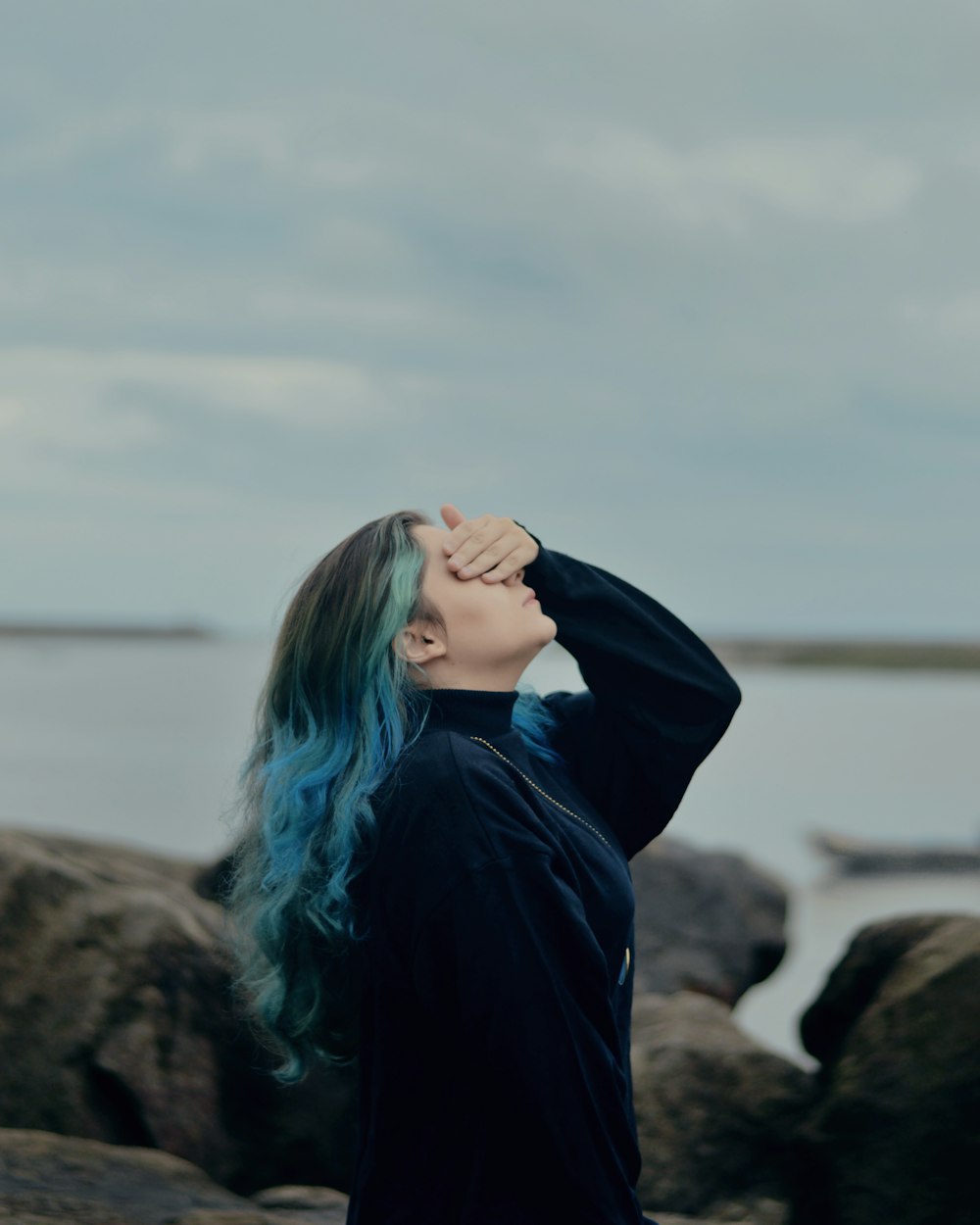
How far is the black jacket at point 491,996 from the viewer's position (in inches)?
89.5

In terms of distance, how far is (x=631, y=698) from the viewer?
2.89 m

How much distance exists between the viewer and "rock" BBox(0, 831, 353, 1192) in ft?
14.1

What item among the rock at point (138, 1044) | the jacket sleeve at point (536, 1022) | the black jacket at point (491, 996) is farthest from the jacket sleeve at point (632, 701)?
the rock at point (138, 1044)

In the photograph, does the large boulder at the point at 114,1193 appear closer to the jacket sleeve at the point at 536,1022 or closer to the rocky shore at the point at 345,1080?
the rocky shore at the point at 345,1080

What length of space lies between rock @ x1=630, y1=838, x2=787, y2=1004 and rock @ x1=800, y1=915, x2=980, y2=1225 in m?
3.30

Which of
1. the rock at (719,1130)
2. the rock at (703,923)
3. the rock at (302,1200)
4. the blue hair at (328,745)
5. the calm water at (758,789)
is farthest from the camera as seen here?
the calm water at (758,789)

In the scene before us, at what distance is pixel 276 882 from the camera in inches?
103

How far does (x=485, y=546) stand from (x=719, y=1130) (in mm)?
2674

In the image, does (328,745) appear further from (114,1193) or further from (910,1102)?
(910,1102)

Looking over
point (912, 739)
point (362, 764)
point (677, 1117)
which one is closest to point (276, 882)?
point (362, 764)

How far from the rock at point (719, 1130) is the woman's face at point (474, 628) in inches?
96.8

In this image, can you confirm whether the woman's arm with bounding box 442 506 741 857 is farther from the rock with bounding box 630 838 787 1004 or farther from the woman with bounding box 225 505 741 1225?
the rock with bounding box 630 838 787 1004

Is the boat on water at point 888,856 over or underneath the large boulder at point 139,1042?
underneath

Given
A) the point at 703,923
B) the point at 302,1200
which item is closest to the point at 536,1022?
the point at 302,1200
